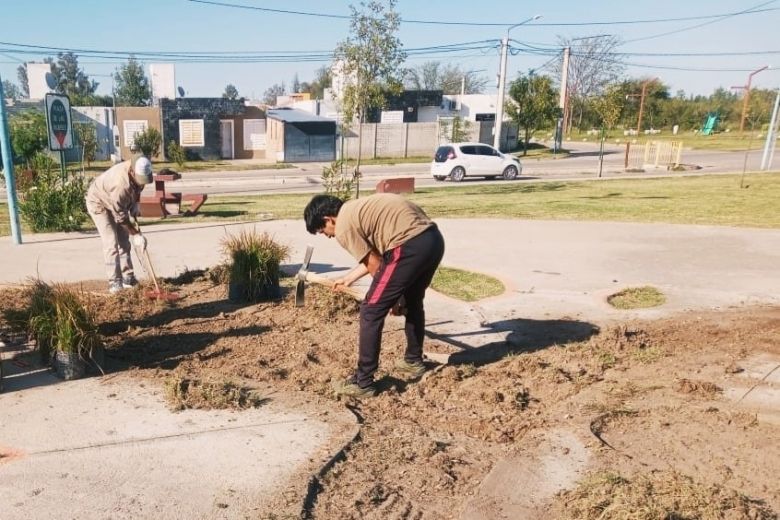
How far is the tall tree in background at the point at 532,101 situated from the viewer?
38688 mm

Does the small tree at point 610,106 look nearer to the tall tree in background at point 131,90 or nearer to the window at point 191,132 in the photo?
the window at point 191,132

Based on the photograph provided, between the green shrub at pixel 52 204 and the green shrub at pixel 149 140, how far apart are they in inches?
938

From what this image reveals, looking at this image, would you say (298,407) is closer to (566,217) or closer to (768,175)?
(566,217)

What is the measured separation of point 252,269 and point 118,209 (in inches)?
61.6

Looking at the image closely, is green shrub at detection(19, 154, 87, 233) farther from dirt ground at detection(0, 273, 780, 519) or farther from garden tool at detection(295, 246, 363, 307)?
garden tool at detection(295, 246, 363, 307)

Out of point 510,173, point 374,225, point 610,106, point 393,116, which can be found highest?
point 610,106

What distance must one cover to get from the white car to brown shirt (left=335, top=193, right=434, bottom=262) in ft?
67.9

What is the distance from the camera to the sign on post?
10.3 m

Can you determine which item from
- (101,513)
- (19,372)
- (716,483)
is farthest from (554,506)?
(19,372)

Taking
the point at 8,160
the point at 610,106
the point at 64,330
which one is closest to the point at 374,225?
the point at 64,330

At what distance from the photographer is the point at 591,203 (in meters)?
15.9

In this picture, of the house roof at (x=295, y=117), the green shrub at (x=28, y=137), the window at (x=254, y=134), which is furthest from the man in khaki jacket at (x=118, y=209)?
the window at (x=254, y=134)

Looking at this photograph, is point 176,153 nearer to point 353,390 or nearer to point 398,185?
point 398,185

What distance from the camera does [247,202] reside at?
1698 centimetres
